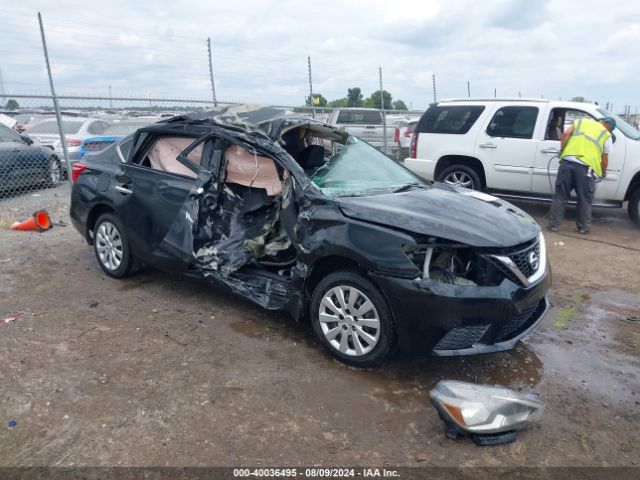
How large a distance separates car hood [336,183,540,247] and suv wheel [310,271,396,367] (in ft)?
1.46

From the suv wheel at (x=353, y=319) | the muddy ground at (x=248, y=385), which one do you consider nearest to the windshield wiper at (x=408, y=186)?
the suv wheel at (x=353, y=319)

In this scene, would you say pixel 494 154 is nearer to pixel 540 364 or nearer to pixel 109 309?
pixel 540 364

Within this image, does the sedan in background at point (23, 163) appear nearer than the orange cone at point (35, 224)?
No

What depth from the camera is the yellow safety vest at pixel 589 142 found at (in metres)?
7.07

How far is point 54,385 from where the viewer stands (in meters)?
3.43

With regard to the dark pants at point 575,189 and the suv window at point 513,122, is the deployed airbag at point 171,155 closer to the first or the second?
the dark pants at point 575,189

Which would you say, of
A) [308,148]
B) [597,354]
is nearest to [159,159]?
[308,148]

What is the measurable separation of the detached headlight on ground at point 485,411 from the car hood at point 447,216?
0.91 m

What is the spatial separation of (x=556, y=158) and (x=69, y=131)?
10332 millimetres

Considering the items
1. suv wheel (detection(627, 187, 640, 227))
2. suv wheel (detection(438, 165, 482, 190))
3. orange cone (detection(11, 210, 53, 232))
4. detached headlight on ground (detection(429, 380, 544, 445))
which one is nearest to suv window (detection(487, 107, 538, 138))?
suv wheel (detection(438, 165, 482, 190))

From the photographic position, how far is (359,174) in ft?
14.7

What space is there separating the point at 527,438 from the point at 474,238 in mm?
1197

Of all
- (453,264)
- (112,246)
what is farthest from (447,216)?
(112,246)

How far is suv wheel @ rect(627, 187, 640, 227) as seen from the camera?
24.9 feet
